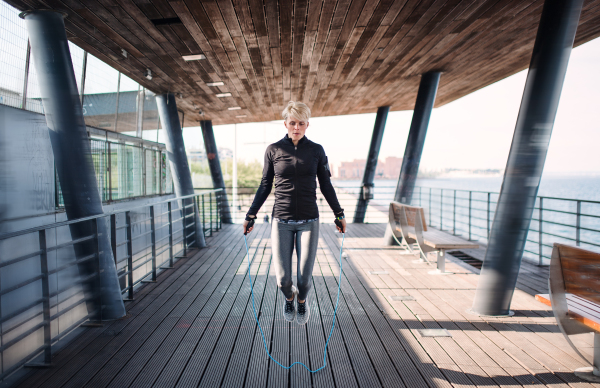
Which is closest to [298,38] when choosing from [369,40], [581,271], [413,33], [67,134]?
[369,40]

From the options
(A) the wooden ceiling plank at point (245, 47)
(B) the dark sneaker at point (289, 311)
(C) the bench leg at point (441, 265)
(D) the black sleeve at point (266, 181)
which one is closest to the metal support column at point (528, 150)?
(C) the bench leg at point (441, 265)

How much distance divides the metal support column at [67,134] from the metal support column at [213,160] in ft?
20.9

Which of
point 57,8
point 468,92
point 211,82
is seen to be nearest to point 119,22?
point 57,8

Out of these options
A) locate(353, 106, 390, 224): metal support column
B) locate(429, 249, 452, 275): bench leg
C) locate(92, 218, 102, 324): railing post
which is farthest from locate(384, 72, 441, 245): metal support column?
locate(92, 218, 102, 324): railing post

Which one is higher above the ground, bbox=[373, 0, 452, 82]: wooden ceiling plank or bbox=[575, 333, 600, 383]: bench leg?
bbox=[373, 0, 452, 82]: wooden ceiling plank

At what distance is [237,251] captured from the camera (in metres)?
5.52

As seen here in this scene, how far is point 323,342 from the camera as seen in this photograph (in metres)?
2.35

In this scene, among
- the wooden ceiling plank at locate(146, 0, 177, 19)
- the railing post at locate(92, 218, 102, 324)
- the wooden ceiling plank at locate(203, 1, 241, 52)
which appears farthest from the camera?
the wooden ceiling plank at locate(203, 1, 241, 52)

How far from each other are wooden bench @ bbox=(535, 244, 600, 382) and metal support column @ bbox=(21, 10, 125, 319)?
3223 mm

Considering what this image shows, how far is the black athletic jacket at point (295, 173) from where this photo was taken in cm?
227

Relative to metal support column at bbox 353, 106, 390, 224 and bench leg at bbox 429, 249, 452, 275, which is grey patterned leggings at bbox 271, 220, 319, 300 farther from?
metal support column at bbox 353, 106, 390, 224

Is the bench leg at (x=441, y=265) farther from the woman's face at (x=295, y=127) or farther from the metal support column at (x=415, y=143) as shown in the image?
the woman's face at (x=295, y=127)

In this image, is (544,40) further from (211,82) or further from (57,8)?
(211,82)

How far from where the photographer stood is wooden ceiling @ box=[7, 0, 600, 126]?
312 cm
